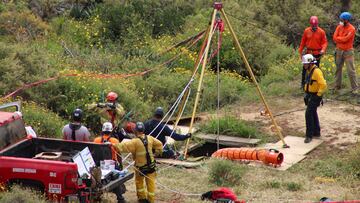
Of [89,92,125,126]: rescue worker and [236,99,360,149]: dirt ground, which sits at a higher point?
[89,92,125,126]: rescue worker

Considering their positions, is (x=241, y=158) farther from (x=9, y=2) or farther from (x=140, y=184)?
(x=9, y=2)

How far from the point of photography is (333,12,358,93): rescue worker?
56.7 ft

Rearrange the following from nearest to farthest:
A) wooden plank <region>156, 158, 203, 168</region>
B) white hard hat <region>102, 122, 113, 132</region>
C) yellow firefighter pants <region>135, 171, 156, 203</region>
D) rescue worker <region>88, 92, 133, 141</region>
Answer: yellow firefighter pants <region>135, 171, 156, 203</region>
white hard hat <region>102, 122, 113, 132</region>
rescue worker <region>88, 92, 133, 141</region>
wooden plank <region>156, 158, 203, 168</region>

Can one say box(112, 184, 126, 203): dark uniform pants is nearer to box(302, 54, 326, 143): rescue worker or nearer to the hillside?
the hillside

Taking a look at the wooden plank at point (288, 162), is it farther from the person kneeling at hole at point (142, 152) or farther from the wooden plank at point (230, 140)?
the person kneeling at hole at point (142, 152)

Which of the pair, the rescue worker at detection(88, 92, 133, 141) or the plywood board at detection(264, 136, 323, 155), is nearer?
the rescue worker at detection(88, 92, 133, 141)

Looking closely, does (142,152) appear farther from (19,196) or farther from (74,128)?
(19,196)

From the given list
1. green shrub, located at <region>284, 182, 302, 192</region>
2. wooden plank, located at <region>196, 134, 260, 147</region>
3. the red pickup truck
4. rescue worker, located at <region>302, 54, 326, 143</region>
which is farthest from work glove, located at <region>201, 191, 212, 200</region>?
rescue worker, located at <region>302, 54, 326, 143</region>

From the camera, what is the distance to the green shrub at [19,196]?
977 centimetres

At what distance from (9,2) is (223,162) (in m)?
14.2

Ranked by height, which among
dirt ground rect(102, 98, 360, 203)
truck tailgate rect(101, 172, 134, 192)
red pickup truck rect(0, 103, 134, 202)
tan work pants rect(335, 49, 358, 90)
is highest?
tan work pants rect(335, 49, 358, 90)

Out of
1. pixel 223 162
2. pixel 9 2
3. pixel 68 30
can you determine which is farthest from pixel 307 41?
pixel 9 2

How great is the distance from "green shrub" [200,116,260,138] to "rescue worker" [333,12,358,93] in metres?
3.35

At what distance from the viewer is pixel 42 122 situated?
15305 millimetres
